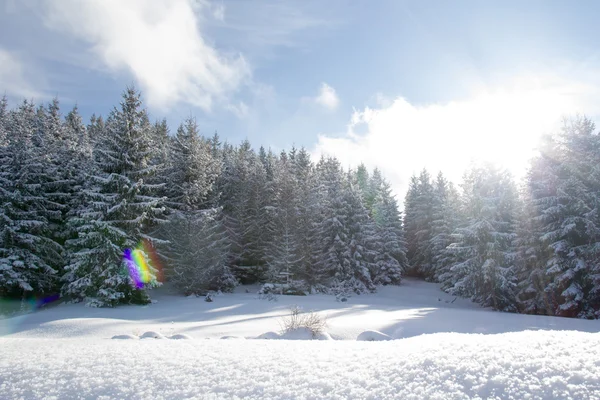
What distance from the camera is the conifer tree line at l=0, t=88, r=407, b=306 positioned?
68.3ft

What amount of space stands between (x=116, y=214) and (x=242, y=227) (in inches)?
554

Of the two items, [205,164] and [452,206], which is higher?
[205,164]

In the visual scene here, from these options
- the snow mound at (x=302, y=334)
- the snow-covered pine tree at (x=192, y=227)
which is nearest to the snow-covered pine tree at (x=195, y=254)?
the snow-covered pine tree at (x=192, y=227)

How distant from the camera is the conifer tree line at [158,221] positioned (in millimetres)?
20812

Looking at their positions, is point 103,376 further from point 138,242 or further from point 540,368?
point 138,242

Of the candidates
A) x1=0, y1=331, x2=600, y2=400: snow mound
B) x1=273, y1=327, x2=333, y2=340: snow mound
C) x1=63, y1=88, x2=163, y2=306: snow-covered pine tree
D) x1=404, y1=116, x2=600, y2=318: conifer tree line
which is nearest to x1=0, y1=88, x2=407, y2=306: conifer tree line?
x1=63, y1=88, x2=163, y2=306: snow-covered pine tree

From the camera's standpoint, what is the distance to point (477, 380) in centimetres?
311

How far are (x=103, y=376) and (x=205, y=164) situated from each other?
1046 inches

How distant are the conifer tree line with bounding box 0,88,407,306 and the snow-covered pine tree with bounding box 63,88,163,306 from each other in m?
0.07

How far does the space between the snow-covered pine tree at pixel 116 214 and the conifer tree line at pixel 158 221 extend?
68mm

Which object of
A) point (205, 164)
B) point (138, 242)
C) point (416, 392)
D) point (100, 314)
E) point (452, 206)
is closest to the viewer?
point (416, 392)

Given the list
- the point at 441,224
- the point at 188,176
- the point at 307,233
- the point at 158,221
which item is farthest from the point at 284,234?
the point at 441,224

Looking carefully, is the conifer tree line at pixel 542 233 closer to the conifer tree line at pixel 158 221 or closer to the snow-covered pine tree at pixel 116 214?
the conifer tree line at pixel 158 221

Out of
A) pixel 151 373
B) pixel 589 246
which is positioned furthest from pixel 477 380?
pixel 589 246
